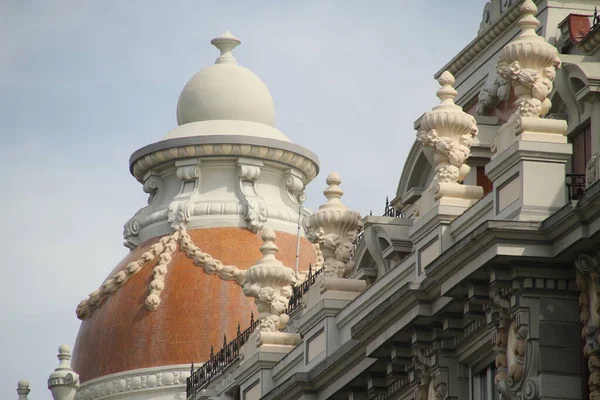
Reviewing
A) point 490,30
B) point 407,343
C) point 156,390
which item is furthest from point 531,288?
point 156,390

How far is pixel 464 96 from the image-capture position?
44.5 meters

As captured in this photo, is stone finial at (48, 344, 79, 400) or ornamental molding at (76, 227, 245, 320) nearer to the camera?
stone finial at (48, 344, 79, 400)

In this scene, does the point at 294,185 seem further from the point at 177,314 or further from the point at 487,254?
the point at 487,254

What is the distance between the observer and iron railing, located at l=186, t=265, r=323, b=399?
51500 mm

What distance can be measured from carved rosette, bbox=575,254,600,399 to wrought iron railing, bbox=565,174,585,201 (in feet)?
4.24

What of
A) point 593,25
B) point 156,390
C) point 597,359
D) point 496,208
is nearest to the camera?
point 597,359

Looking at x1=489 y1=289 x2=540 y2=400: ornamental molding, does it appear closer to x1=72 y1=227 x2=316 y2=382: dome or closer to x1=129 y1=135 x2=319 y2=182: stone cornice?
x1=72 y1=227 x2=316 y2=382: dome

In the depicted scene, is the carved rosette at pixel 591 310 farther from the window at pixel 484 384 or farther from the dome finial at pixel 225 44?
the dome finial at pixel 225 44

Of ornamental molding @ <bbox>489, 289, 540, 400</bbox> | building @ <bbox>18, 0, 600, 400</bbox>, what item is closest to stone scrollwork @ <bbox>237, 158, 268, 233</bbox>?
building @ <bbox>18, 0, 600, 400</bbox>

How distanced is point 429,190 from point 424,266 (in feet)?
4.67

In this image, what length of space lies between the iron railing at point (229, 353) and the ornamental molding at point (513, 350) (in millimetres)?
15600

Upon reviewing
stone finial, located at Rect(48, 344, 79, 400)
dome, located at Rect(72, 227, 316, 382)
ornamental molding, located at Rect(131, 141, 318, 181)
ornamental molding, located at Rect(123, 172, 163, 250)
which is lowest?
stone finial, located at Rect(48, 344, 79, 400)

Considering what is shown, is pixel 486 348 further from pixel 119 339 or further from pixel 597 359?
pixel 119 339

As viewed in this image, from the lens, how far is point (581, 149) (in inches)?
1483
